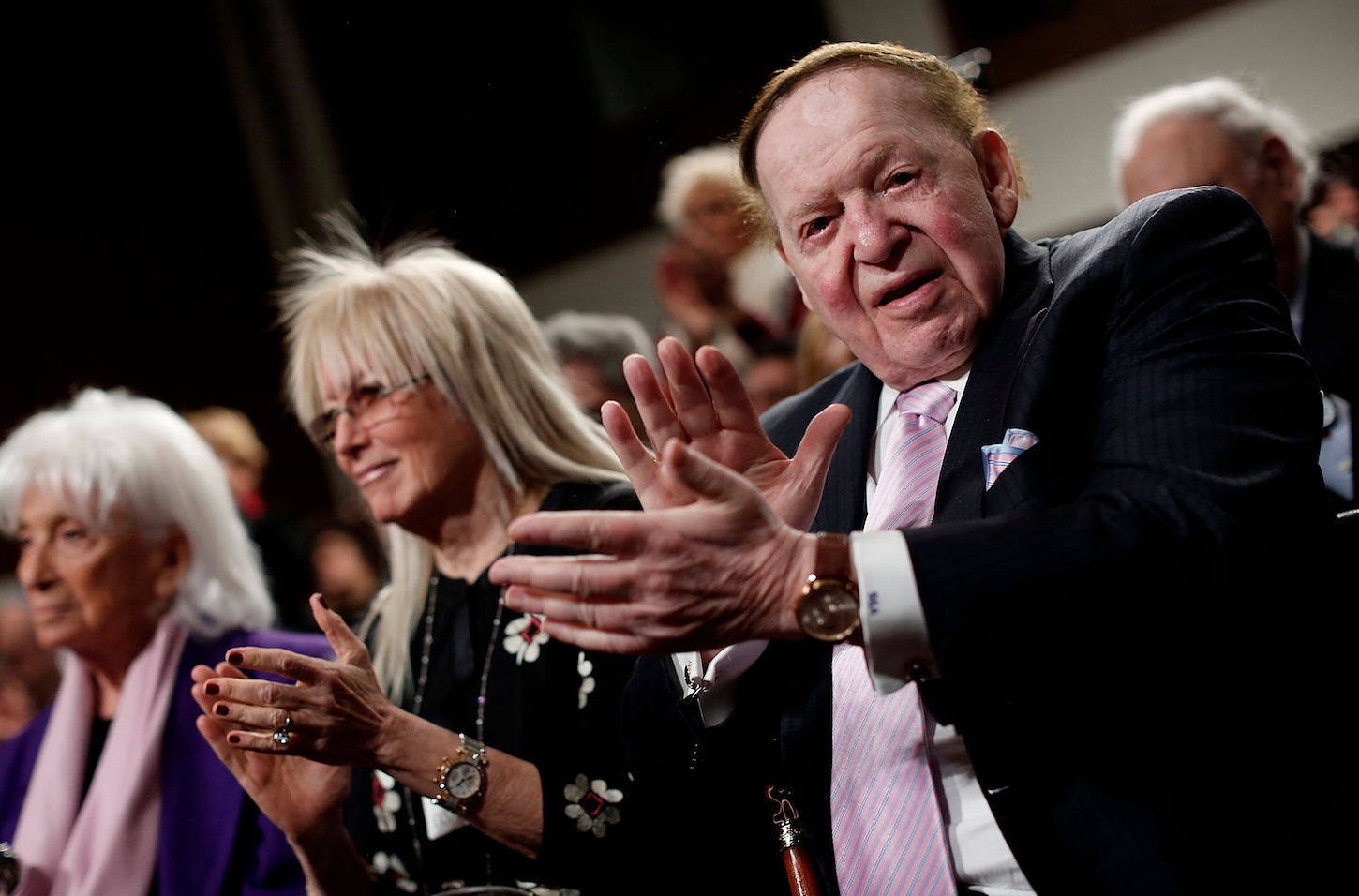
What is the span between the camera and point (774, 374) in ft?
9.57

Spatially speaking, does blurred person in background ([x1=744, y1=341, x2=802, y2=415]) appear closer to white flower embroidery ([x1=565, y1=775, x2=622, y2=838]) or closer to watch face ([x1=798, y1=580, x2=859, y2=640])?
white flower embroidery ([x1=565, y1=775, x2=622, y2=838])

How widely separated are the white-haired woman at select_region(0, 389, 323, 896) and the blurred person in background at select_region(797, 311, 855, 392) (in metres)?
1.33

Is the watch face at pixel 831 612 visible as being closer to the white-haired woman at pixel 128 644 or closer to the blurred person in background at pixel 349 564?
the white-haired woman at pixel 128 644

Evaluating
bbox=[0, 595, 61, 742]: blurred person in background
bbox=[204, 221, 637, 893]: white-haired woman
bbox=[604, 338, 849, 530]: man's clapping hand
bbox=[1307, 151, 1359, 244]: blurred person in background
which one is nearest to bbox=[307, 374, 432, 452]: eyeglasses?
bbox=[204, 221, 637, 893]: white-haired woman

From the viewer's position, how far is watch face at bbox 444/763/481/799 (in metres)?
1.48

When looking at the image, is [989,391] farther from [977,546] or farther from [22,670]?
[22,670]

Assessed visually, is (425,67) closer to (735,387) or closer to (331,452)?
(331,452)

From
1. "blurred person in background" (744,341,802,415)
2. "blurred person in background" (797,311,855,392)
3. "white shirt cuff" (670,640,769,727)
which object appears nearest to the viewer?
"white shirt cuff" (670,640,769,727)

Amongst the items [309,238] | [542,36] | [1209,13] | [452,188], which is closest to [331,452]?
[309,238]

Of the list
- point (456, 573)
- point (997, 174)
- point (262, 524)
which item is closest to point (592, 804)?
point (456, 573)

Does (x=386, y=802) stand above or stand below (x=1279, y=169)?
below

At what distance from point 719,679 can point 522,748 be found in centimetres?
50

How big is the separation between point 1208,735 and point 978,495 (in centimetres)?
34

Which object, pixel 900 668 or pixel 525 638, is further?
pixel 525 638
